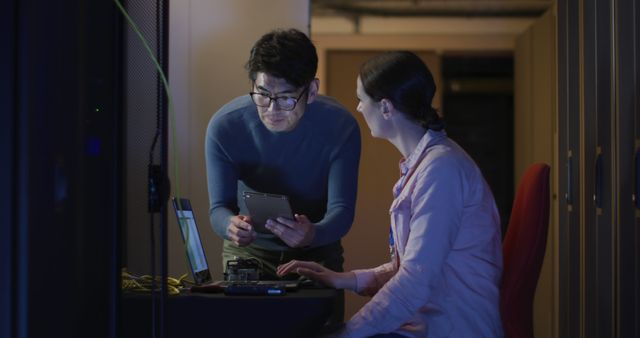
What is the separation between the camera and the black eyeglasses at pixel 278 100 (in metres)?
2.46

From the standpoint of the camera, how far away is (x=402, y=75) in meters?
2.01

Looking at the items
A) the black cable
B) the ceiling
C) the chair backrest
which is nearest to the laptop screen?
the black cable

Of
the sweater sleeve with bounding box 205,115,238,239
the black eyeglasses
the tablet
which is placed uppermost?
the black eyeglasses

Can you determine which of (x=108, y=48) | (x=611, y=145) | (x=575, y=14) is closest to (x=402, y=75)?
(x=108, y=48)

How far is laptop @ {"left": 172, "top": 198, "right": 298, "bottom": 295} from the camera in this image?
1.83m

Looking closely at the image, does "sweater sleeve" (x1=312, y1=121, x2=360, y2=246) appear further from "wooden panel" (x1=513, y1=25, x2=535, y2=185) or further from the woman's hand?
"wooden panel" (x1=513, y1=25, x2=535, y2=185)

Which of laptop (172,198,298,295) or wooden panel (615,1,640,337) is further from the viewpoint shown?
wooden panel (615,1,640,337)

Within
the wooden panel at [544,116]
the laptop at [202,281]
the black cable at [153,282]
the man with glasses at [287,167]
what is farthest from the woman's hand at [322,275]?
the wooden panel at [544,116]

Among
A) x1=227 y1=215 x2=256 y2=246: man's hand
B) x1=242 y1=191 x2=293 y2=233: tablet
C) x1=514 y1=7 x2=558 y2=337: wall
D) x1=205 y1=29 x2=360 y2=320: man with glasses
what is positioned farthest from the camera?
x1=514 y1=7 x2=558 y2=337: wall

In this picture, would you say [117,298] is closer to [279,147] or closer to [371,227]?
[279,147]

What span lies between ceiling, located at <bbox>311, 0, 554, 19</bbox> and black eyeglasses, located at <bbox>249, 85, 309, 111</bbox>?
4819mm

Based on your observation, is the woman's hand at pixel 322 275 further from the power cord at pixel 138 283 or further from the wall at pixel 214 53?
the wall at pixel 214 53

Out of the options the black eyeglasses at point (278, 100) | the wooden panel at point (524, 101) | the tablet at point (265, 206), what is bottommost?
the tablet at point (265, 206)

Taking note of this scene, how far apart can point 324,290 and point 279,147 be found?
0.83m
